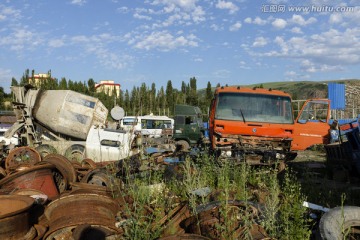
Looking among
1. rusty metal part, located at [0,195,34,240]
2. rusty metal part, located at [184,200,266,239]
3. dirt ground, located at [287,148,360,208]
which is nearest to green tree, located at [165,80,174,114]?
dirt ground, located at [287,148,360,208]

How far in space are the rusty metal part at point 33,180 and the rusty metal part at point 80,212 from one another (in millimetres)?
738

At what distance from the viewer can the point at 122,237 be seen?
398cm

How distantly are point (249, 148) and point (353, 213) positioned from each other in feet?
12.9

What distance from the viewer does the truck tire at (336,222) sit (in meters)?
3.89

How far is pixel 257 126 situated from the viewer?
845 centimetres

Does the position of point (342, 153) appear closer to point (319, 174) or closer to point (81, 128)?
point (319, 174)

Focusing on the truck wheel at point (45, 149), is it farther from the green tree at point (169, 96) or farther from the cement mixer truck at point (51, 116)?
the green tree at point (169, 96)

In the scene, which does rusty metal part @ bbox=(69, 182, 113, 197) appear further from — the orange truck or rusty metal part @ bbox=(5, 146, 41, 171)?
the orange truck

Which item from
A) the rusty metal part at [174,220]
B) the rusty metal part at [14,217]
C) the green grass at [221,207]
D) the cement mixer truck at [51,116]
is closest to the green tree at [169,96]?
the cement mixer truck at [51,116]

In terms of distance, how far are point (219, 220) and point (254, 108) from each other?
5307mm

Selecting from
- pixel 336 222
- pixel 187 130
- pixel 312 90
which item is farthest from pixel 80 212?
pixel 312 90

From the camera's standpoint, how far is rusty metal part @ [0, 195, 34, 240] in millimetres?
3707

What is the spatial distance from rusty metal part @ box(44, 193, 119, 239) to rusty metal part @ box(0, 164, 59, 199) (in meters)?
0.74

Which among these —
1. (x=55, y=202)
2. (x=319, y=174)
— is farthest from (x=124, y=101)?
(x=55, y=202)
